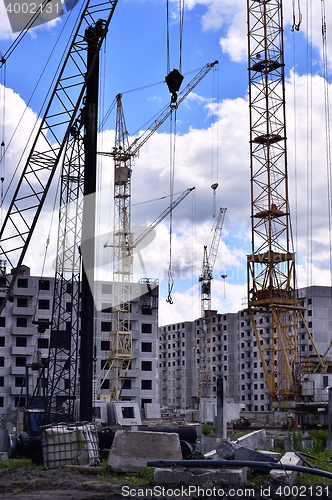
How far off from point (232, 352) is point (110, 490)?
110576 mm

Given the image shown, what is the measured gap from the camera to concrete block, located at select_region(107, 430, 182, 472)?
14.5 m

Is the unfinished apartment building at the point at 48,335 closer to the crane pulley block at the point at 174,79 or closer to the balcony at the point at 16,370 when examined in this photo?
the balcony at the point at 16,370

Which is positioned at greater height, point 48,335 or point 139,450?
point 48,335

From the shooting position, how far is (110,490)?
12.2 m

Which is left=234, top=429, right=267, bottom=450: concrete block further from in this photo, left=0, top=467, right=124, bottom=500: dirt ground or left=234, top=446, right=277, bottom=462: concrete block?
left=0, top=467, right=124, bottom=500: dirt ground

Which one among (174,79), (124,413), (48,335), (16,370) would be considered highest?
(174,79)

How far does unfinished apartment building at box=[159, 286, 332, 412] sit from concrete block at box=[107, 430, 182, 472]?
169 ft

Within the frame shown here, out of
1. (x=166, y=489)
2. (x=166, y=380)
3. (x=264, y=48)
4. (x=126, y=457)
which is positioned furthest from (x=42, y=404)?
(x=166, y=380)

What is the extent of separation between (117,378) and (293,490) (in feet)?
193

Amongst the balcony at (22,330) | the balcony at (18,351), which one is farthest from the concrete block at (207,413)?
the balcony at (22,330)

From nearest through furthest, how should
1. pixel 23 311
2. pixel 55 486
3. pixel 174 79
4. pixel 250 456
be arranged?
pixel 55 486 < pixel 250 456 < pixel 174 79 < pixel 23 311

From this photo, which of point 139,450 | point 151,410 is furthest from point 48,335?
point 139,450

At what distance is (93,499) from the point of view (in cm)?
1118

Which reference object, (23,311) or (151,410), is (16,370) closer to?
(23,311)
